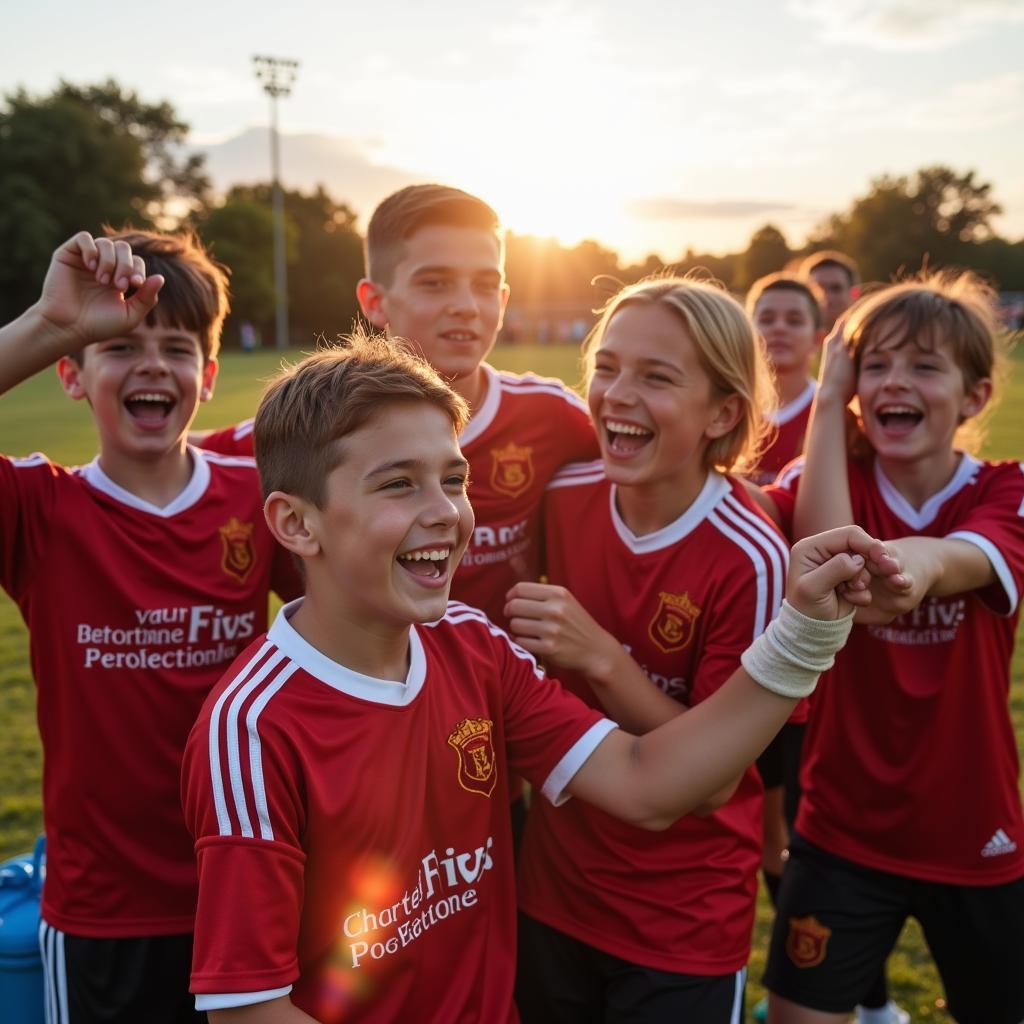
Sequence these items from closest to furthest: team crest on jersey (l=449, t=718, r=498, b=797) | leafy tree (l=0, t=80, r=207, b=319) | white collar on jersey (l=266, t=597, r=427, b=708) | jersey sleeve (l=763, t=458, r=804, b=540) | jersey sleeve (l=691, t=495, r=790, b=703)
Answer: white collar on jersey (l=266, t=597, r=427, b=708) < team crest on jersey (l=449, t=718, r=498, b=797) < jersey sleeve (l=691, t=495, r=790, b=703) < jersey sleeve (l=763, t=458, r=804, b=540) < leafy tree (l=0, t=80, r=207, b=319)

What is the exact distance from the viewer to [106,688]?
258 centimetres

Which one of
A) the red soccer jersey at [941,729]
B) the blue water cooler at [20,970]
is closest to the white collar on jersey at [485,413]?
the red soccer jersey at [941,729]

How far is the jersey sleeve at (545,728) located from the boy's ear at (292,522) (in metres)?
0.58

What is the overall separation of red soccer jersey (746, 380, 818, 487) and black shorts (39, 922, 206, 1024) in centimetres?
351

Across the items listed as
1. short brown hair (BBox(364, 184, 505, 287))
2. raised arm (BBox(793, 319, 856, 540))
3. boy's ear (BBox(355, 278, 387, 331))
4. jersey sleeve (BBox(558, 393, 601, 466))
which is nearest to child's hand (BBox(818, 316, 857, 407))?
raised arm (BBox(793, 319, 856, 540))

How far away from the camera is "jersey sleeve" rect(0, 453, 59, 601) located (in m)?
2.50

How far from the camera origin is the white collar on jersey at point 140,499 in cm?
268

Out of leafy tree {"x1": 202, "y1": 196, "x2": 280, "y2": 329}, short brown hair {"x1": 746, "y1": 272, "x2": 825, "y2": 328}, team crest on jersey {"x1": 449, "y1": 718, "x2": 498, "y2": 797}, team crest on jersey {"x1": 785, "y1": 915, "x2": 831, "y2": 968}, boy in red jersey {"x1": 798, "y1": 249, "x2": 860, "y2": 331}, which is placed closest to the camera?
team crest on jersey {"x1": 449, "y1": 718, "x2": 498, "y2": 797}

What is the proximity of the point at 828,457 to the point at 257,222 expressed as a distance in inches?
2523

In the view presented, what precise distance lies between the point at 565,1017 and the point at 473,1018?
583 mm

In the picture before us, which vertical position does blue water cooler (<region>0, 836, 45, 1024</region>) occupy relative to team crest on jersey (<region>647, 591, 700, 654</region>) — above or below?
below

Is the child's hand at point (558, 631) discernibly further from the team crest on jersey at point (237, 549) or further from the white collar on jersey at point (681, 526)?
the team crest on jersey at point (237, 549)

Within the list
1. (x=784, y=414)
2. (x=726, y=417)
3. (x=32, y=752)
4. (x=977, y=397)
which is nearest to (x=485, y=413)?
(x=726, y=417)

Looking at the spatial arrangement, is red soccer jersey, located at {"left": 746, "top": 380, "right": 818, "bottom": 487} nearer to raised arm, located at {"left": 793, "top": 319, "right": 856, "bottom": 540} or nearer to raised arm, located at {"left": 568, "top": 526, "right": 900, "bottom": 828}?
raised arm, located at {"left": 793, "top": 319, "right": 856, "bottom": 540}
